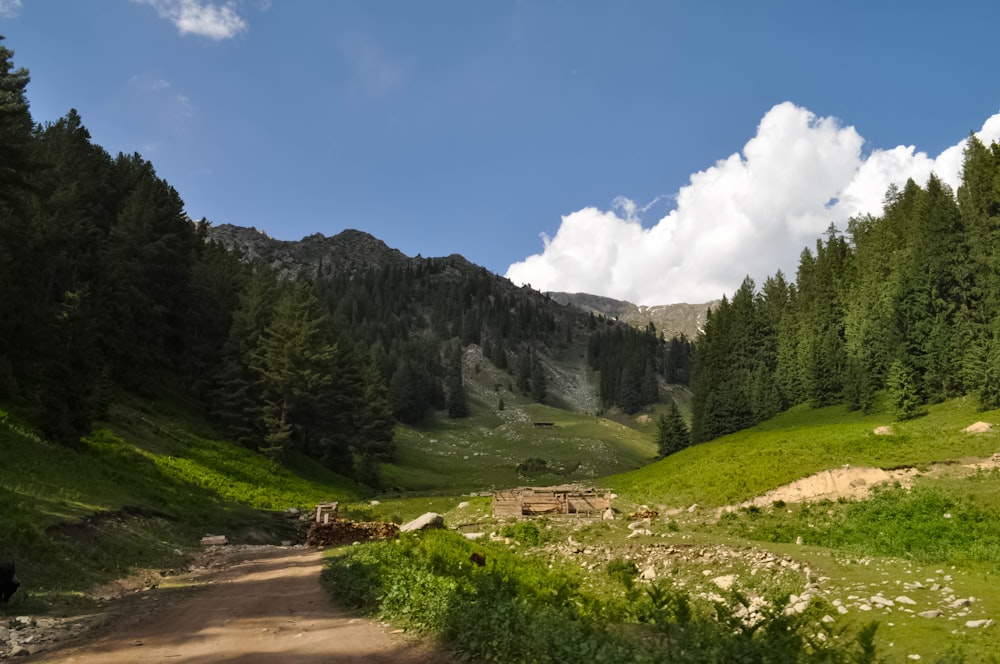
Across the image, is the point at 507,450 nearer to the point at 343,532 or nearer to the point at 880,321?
the point at 880,321

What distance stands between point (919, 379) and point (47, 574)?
247 ft

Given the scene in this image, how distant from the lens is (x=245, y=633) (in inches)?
445

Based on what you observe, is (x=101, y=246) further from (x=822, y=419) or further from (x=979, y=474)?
(x=822, y=419)

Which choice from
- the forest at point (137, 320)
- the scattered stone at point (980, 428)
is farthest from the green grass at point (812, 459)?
the forest at point (137, 320)

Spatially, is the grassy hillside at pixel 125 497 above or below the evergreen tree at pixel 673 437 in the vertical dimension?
below

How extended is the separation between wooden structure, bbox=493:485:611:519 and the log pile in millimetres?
7677

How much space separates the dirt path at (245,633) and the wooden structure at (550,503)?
19.6 meters

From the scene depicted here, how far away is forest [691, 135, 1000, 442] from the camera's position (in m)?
61.8

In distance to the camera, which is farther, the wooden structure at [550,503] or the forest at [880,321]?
the forest at [880,321]

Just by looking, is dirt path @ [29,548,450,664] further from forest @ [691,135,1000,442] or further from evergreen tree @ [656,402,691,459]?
evergreen tree @ [656,402,691,459]

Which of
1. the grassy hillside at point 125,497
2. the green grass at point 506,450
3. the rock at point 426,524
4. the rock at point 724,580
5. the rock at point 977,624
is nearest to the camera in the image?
the rock at point 977,624

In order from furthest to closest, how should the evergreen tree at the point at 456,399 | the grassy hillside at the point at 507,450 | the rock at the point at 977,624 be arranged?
the evergreen tree at the point at 456,399, the grassy hillside at the point at 507,450, the rock at the point at 977,624

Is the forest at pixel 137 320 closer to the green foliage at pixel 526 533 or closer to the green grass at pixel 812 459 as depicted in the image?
the green foliage at pixel 526 533

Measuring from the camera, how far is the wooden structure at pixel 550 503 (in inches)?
1389
